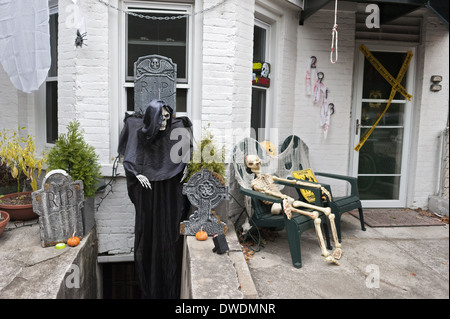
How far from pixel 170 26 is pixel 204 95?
34.4 inches

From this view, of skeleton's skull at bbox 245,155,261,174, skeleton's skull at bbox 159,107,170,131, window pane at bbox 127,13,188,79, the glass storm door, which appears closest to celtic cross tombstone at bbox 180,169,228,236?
skeleton's skull at bbox 245,155,261,174

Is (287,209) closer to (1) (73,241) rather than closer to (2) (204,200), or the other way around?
(2) (204,200)

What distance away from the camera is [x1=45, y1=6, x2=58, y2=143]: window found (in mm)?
4641

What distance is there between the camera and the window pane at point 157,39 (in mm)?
4125

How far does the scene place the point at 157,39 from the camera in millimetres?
4156

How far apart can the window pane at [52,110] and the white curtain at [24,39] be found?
37.2 inches

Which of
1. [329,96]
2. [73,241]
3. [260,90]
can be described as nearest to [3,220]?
[73,241]

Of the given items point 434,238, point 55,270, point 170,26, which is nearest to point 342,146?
point 434,238

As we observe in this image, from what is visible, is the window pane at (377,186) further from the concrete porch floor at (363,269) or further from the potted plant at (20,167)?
the potted plant at (20,167)

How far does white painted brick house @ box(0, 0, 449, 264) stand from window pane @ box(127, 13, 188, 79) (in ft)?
0.12

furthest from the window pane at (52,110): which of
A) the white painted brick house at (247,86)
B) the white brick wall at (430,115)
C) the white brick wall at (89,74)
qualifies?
the white brick wall at (430,115)

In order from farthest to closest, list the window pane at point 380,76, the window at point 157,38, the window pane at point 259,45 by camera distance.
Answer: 1. the window pane at point 380,76
2. the window pane at point 259,45
3. the window at point 157,38

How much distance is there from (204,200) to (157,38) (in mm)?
1892

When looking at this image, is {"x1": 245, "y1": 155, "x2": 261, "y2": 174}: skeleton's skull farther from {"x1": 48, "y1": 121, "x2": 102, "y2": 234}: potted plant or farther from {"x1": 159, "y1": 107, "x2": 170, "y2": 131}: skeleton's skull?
{"x1": 48, "y1": 121, "x2": 102, "y2": 234}: potted plant
